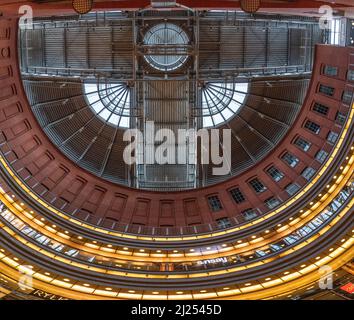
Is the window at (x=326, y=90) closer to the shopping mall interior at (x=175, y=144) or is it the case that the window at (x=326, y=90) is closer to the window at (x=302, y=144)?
the shopping mall interior at (x=175, y=144)

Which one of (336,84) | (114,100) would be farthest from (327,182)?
(114,100)

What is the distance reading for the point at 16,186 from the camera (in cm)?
3172

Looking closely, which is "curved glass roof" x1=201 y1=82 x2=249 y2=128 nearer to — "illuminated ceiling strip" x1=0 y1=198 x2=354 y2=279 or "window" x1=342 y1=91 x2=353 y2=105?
"window" x1=342 y1=91 x2=353 y2=105

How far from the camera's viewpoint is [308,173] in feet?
115

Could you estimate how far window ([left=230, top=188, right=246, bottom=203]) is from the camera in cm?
3859

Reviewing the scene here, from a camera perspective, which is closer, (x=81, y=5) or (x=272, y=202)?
(x=81, y=5)

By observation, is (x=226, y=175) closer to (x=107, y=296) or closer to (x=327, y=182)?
(x=327, y=182)

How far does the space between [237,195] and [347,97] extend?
44.2ft

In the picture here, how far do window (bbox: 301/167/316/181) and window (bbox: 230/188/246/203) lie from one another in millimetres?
6262

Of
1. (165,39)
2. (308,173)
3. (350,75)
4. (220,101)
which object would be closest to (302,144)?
(308,173)

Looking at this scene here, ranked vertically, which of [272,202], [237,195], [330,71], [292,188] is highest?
[330,71]

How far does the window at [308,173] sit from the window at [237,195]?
6.26 meters

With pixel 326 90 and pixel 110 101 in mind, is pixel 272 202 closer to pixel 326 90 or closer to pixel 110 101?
pixel 326 90

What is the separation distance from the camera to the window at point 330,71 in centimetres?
3466
